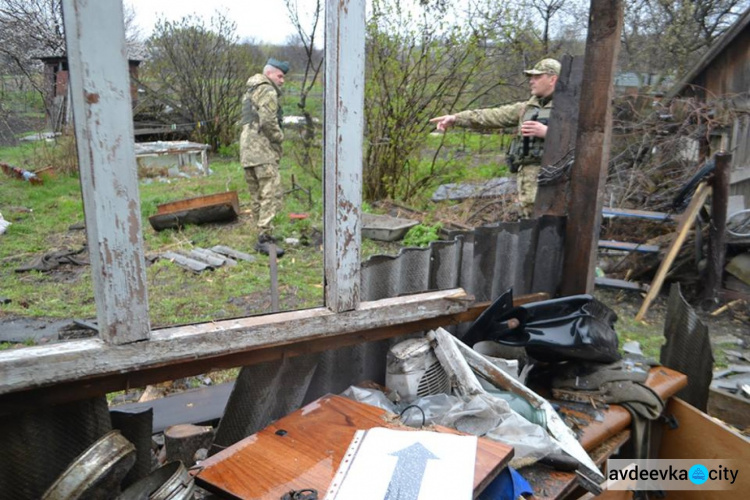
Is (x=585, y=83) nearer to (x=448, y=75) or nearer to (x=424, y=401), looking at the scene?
(x=424, y=401)

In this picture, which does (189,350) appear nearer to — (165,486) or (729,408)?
(165,486)

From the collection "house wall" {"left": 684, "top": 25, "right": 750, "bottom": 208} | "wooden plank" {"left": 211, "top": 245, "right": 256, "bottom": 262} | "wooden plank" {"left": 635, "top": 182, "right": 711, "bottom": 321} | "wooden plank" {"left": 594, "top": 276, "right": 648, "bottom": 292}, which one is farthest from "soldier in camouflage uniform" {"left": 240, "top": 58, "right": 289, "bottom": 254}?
"house wall" {"left": 684, "top": 25, "right": 750, "bottom": 208}

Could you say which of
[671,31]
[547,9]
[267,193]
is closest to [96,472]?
[267,193]

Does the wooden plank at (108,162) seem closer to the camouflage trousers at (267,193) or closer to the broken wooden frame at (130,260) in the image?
the broken wooden frame at (130,260)

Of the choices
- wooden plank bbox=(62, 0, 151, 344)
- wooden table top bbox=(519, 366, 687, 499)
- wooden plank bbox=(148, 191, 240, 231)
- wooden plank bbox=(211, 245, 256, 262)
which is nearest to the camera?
wooden plank bbox=(62, 0, 151, 344)

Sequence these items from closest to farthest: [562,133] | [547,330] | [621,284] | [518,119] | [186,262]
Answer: [547,330] < [562,133] < [518,119] < [621,284] < [186,262]

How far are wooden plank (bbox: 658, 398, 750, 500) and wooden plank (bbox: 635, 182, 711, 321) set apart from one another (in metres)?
2.56

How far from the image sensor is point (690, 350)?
10.7 feet

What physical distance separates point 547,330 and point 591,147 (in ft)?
4.01

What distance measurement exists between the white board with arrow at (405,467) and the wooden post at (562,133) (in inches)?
82.9

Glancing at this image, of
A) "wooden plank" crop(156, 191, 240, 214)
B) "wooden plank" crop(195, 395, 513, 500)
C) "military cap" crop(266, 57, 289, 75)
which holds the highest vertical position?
"military cap" crop(266, 57, 289, 75)

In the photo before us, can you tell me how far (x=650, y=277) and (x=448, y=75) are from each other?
3.84 meters

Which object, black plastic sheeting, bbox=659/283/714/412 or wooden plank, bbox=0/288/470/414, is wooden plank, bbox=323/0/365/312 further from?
black plastic sheeting, bbox=659/283/714/412

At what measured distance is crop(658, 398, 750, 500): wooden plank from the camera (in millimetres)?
2637
